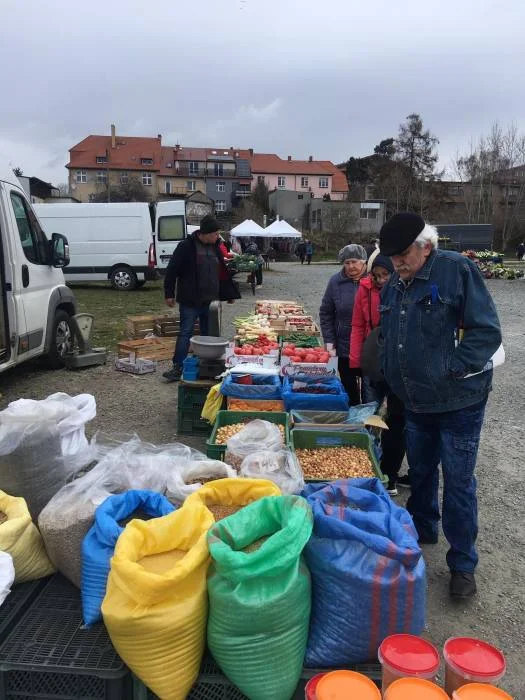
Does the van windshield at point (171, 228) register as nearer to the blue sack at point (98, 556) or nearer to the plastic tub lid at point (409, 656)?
the blue sack at point (98, 556)

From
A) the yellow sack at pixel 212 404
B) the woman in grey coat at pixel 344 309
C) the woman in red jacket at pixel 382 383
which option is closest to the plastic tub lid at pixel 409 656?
the woman in red jacket at pixel 382 383

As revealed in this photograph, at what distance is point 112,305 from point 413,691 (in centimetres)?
1334

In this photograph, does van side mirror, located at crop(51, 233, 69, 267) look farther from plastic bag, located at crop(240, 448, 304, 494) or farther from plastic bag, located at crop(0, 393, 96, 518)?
A: plastic bag, located at crop(240, 448, 304, 494)

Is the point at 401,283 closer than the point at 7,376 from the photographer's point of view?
Yes

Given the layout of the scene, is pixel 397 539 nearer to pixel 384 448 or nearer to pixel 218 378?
pixel 384 448

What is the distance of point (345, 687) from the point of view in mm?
1565

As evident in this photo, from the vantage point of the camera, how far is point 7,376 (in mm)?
7199

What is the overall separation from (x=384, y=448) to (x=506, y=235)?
5482 cm

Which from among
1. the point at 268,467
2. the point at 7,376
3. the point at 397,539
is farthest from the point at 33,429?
the point at 7,376

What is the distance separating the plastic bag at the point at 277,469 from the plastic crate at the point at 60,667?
1.11 metres

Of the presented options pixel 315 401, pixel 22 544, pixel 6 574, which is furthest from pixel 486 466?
pixel 6 574

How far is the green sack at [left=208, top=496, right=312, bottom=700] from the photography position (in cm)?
179

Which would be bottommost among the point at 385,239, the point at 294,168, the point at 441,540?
the point at 441,540

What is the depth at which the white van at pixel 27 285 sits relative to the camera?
5746 millimetres
